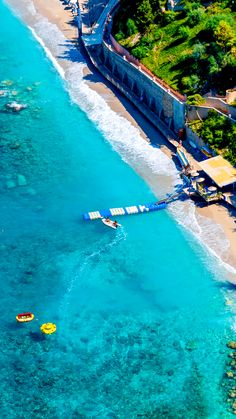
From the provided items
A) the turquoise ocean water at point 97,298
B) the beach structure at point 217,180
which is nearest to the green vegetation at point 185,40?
the beach structure at point 217,180

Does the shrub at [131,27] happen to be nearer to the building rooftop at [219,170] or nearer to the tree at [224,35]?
the tree at [224,35]

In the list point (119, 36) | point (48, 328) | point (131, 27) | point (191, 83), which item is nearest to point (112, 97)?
point (119, 36)

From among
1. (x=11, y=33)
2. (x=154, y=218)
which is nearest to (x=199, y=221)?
(x=154, y=218)

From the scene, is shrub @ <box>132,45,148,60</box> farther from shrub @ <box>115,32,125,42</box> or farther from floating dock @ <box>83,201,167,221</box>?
floating dock @ <box>83,201,167,221</box>

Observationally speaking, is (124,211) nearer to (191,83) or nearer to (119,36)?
(191,83)

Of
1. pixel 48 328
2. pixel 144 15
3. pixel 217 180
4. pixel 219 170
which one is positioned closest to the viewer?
pixel 48 328

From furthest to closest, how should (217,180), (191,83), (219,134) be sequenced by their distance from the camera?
(191,83) < (219,134) < (217,180)
